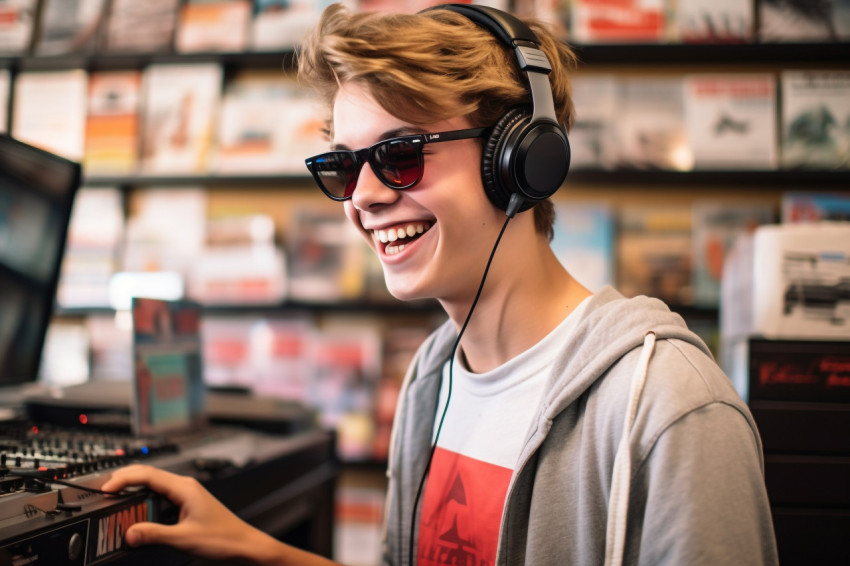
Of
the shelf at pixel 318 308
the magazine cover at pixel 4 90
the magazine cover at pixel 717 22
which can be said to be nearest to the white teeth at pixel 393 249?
the shelf at pixel 318 308

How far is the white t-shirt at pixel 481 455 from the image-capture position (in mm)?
880

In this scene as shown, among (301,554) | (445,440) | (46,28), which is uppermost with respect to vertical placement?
(46,28)

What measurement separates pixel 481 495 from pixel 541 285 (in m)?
0.32

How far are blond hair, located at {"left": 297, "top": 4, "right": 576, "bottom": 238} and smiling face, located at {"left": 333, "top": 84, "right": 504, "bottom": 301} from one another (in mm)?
24

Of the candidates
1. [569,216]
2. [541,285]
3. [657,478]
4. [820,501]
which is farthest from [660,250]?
[657,478]

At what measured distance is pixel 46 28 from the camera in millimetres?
2545

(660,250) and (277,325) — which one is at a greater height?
(660,250)

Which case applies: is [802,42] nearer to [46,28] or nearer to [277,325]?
[277,325]

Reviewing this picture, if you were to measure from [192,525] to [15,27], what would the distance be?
2.59 metres

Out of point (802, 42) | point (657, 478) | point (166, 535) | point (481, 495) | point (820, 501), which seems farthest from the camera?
point (802, 42)

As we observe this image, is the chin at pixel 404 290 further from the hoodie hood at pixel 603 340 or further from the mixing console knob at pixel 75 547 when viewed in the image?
the mixing console knob at pixel 75 547

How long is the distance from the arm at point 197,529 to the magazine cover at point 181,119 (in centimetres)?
183

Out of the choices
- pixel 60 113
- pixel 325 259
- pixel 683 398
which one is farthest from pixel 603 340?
pixel 60 113

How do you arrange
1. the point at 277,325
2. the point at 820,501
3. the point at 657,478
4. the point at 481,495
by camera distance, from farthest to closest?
the point at 277,325
the point at 820,501
the point at 481,495
the point at 657,478
